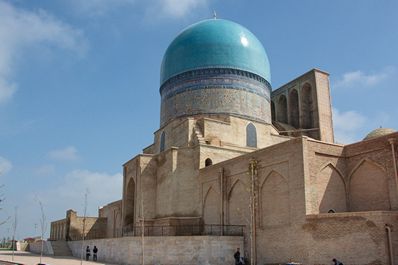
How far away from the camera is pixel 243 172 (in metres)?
16.1

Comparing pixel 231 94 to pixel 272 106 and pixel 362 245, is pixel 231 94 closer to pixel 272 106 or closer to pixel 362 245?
pixel 272 106

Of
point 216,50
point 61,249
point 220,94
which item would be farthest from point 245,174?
point 61,249

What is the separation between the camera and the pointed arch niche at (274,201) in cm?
1405

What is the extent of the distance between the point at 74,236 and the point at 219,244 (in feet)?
48.4

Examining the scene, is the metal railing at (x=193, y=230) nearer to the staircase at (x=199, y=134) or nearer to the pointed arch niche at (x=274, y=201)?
the pointed arch niche at (x=274, y=201)

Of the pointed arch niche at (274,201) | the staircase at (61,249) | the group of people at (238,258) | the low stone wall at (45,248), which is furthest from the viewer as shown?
the low stone wall at (45,248)

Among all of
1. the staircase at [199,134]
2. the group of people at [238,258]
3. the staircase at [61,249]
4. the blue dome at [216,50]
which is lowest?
the group of people at [238,258]

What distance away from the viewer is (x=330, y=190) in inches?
551

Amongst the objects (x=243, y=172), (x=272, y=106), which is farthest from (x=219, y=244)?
(x=272, y=106)

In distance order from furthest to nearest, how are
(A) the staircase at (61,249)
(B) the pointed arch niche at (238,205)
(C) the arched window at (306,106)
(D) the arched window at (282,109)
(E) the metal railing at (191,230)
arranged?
(D) the arched window at (282,109), (C) the arched window at (306,106), (A) the staircase at (61,249), (E) the metal railing at (191,230), (B) the pointed arch niche at (238,205)

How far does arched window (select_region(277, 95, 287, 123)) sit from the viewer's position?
24.5 m

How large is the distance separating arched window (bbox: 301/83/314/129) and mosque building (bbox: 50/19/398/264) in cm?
5

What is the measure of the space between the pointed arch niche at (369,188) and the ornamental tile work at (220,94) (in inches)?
308

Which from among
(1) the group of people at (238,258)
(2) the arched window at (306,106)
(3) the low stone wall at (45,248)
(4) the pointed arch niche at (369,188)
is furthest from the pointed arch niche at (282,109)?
(3) the low stone wall at (45,248)
